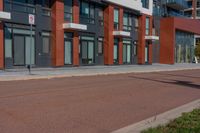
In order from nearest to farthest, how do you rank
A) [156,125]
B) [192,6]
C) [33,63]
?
[156,125], [33,63], [192,6]

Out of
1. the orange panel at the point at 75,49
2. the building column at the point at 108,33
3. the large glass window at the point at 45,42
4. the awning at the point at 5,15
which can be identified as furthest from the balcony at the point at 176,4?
the awning at the point at 5,15

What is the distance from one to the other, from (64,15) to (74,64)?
4.43 metres

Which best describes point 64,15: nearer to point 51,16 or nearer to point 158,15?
point 51,16

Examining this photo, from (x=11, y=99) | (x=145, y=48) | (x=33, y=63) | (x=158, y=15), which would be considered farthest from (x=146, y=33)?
(x=11, y=99)

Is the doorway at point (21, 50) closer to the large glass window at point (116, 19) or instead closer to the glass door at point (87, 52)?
the glass door at point (87, 52)

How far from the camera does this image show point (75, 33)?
3139cm

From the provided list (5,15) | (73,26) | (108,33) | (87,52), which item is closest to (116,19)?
(108,33)

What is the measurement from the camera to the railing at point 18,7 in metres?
25.3

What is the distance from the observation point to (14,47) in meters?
25.6

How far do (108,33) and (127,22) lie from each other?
217 inches

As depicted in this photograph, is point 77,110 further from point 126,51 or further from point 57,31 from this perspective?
point 126,51

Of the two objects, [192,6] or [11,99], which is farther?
[192,6]

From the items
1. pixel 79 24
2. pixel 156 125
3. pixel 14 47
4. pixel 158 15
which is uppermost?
pixel 158 15

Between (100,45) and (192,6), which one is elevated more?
(192,6)
